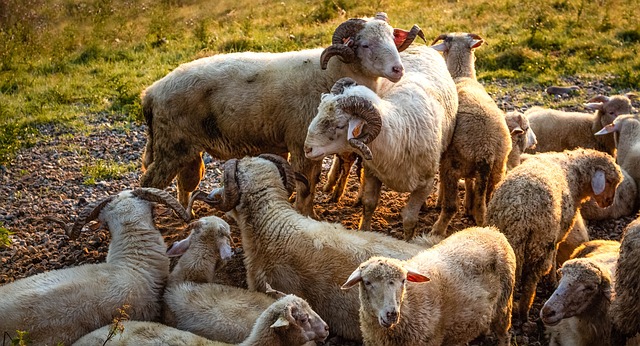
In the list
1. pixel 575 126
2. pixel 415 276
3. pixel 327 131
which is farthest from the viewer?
pixel 575 126

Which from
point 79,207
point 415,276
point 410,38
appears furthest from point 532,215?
point 79,207

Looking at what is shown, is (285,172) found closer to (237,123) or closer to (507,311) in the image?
(237,123)

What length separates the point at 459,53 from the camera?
31.1 feet

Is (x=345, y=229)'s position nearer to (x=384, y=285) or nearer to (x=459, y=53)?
(x=384, y=285)

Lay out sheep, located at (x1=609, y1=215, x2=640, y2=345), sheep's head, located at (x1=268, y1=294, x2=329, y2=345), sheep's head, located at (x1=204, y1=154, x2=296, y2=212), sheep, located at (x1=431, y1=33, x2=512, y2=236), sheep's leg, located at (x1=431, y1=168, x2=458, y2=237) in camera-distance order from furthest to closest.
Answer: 1. sheep's leg, located at (x1=431, y1=168, x2=458, y2=237)
2. sheep, located at (x1=431, y1=33, x2=512, y2=236)
3. sheep's head, located at (x1=204, y1=154, x2=296, y2=212)
4. sheep, located at (x1=609, y1=215, x2=640, y2=345)
5. sheep's head, located at (x1=268, y1=294, x2=329, y2=345)

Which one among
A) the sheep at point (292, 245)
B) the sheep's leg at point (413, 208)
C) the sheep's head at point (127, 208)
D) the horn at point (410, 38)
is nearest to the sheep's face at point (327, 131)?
the sheep at point (292, 245)

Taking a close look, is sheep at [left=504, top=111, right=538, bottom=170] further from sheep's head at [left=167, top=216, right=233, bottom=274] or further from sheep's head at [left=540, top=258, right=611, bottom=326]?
sheep's head at [left=167, top=216, right=233, bottom=274]

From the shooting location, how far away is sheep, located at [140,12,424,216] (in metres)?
7.95

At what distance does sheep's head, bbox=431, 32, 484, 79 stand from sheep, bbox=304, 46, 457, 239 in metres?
1.32

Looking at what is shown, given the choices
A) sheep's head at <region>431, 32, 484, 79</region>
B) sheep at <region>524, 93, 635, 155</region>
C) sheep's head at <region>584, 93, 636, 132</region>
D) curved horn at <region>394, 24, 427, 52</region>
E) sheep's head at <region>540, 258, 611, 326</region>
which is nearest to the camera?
sheep's head at <region>540, 258, 611, 326</region>

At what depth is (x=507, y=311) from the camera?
6133 millimetres

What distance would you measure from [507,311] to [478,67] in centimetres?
853

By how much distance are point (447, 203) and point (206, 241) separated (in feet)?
8.49

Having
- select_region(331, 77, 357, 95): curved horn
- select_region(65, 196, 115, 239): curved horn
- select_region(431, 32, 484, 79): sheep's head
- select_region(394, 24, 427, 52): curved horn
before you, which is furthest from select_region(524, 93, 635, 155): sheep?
select_region(65, 196, 115, 239): curved horn
